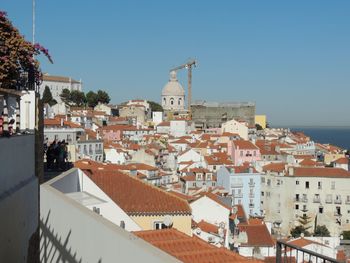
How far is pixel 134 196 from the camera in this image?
16484mm

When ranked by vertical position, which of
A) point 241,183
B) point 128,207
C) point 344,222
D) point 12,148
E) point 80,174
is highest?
point 12,148

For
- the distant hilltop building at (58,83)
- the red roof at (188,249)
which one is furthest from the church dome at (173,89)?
the red roof at (188,249)

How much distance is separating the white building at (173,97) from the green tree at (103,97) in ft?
115

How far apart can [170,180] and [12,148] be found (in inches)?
2073

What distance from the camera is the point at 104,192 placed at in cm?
1542

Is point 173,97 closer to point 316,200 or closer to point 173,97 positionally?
point 173,97

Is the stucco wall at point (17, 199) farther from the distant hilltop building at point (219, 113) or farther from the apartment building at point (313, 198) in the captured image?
the distant hilltop building at point (219, 113)

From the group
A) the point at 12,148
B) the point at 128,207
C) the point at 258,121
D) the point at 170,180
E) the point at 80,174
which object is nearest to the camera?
the point at 12,148

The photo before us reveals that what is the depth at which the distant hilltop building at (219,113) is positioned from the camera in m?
143

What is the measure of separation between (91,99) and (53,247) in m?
116

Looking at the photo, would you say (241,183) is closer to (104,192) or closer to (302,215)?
(302,215)

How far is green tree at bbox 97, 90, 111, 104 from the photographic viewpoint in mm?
123938

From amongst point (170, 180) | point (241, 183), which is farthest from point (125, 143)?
point (241, 183)

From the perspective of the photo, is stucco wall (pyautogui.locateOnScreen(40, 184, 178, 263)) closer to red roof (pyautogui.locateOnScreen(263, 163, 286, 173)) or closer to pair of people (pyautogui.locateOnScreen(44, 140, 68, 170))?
pair of people (pyautogui.locateOnScreen(44, 140, 68, 170))
